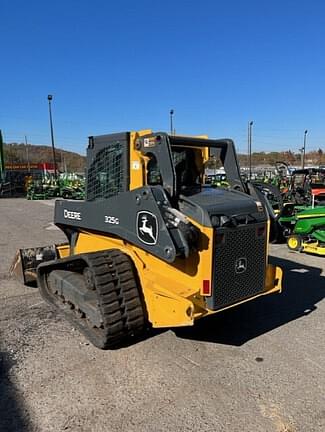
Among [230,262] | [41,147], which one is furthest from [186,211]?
[41,147]

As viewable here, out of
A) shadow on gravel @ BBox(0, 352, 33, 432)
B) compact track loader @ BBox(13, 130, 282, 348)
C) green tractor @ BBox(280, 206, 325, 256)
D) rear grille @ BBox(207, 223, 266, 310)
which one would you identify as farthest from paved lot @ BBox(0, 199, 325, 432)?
green tractor @ BBox(280, 206, 325, 256)

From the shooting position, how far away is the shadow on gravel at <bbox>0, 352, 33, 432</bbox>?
2625mm

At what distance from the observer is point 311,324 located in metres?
4.42

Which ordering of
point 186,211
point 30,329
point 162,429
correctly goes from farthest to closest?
1. point 30,329
2. point 186,211
3. point 162,429

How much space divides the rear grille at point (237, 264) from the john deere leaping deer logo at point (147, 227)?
0.57 meters

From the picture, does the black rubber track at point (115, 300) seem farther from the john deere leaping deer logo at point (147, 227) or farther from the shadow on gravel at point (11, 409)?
the shadow on gravel at point (11, 409)

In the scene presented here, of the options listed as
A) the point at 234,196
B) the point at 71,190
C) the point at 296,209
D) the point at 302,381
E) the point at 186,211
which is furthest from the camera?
the point at 71,190

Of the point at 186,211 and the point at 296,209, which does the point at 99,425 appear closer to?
the point at 186,211

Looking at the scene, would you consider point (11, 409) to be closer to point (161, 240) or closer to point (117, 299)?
point (117, 299)

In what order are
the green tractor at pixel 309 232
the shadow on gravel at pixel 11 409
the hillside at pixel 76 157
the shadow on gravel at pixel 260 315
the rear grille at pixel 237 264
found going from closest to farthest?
the shadow on gravel at pixel 11 409, the rear grille at pixel 237 264, the shadow on gravel at pixel 260 315, the green tractor at pixel 309 232, the hillside at pixel 76 157

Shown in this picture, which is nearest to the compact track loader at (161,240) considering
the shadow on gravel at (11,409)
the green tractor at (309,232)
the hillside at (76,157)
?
the shadow on gravel at (11,409)

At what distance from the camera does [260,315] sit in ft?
15.2

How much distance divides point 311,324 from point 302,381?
1.34 meters

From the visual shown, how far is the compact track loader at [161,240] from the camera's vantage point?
11.0 feet
